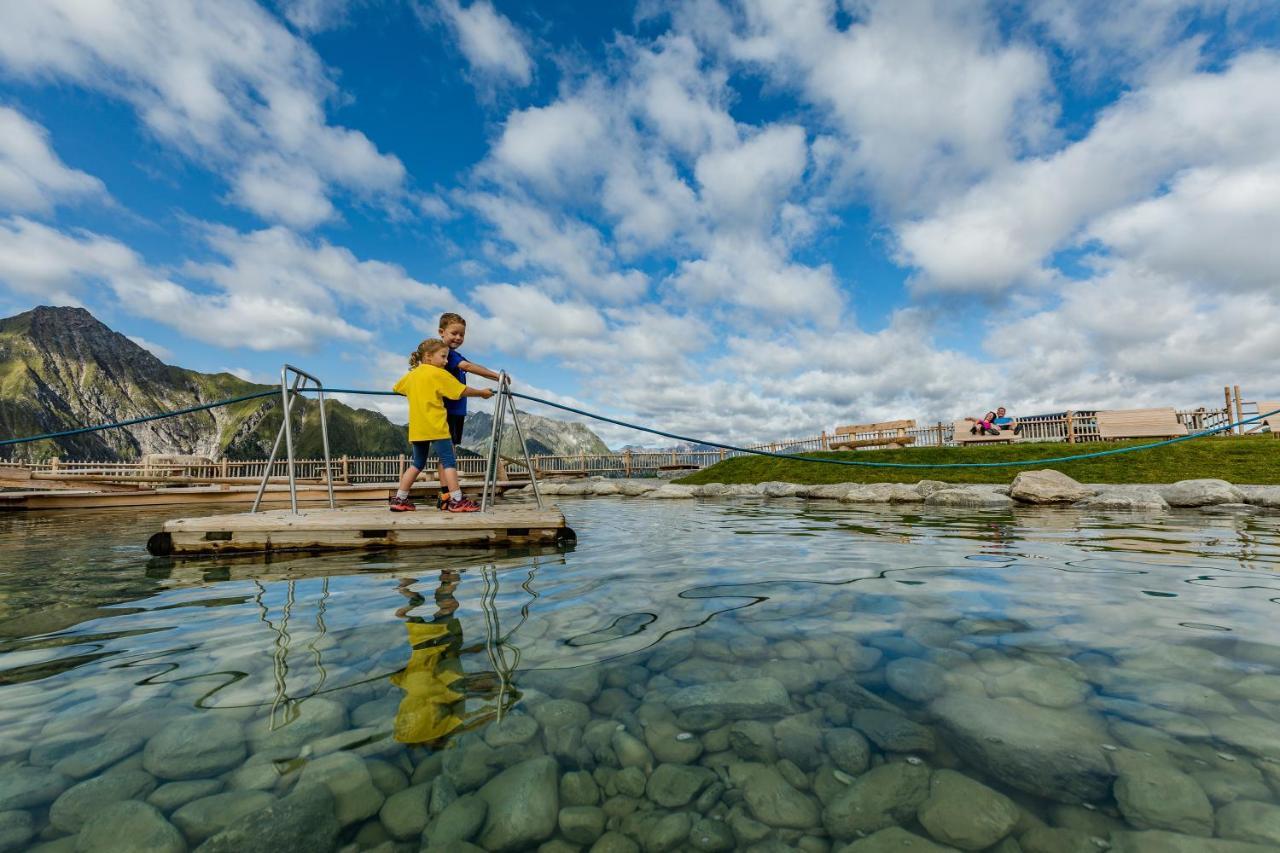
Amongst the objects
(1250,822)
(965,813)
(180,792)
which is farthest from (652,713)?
(1250,822)

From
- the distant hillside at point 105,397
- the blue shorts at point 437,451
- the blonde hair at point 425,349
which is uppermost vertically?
the distant hillside at point 105,397

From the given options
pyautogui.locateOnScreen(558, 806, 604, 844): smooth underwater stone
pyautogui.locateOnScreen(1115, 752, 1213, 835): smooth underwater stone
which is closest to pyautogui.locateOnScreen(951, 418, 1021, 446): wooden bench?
pyautogui.locateOnScreen(1115, 752, 1213, 835): smooth underwater stone

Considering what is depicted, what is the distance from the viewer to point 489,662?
238 centimetres

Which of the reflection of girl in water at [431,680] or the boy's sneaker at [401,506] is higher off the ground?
the boy's sneaker at [401,506]

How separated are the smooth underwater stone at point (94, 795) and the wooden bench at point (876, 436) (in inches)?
950

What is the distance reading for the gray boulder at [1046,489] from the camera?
33.3 feet

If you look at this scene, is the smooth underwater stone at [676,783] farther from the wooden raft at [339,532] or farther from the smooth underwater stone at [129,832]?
the wooden raft at [339,532]

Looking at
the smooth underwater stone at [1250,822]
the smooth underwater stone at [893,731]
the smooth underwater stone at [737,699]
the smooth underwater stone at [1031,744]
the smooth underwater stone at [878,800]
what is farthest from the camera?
the smooth underwater stone at [737,699]

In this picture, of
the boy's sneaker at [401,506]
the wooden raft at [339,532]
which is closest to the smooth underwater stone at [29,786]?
the wooden raft at [339,532]

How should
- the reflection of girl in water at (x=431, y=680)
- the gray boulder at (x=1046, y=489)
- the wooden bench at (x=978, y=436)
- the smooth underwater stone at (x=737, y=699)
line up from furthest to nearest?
the wooden bench at (x=978, y=436)
the gray boulder at (x=1046, y=489)
the smooth underwater stone at (x=737, y=699)
the reflection of girl in water at (x=431, y=680)

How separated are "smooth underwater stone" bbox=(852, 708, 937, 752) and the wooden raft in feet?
13.9

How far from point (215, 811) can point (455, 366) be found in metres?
5.46

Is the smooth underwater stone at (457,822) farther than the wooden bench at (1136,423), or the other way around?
the wooden bench at (1136,423)

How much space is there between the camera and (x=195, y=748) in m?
1.72
